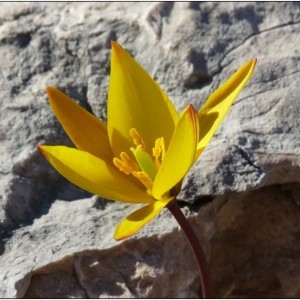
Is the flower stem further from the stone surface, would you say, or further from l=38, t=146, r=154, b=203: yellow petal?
the stone surface

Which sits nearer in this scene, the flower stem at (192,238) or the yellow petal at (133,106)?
the flower stem at (192,238)

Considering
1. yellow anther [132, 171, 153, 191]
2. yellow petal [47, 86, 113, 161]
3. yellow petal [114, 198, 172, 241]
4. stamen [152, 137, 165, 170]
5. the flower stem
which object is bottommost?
the flower stem

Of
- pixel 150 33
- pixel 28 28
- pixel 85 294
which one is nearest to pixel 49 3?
pixel 28 28

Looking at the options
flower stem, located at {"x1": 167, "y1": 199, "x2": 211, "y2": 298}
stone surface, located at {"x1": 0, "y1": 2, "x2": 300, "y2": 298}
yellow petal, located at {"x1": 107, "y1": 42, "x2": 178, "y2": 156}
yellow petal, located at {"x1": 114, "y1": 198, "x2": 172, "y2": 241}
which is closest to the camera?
yellow petal, located at {"x1": 114, "y1": 198, "x2": 172, "y2": 241}

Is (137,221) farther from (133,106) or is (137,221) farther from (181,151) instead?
(133,106)

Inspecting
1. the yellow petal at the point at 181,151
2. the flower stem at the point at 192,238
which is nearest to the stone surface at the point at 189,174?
the flower stem at the point at 192,238

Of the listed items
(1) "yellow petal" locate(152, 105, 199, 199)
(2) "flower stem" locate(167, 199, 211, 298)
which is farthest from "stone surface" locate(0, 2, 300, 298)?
(1) "yellow petal" locate(152, 105, 199, 199)

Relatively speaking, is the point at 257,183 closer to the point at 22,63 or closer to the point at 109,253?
the point at 109,253

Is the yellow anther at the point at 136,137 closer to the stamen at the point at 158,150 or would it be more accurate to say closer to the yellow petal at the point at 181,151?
the stamen at the point at 158,150
